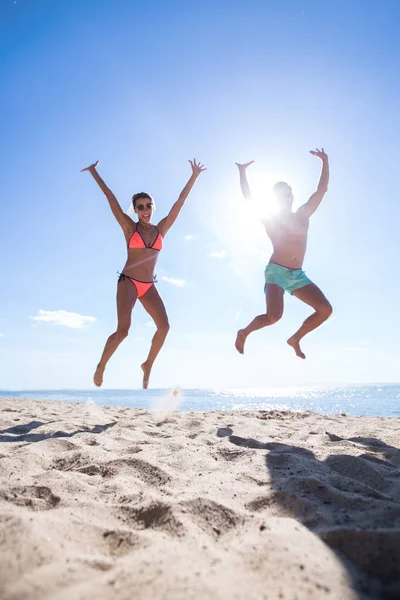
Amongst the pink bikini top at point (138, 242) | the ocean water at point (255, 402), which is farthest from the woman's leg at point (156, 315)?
the ocean water at point (255, 402)

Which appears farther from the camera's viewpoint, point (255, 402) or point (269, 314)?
point (255, 402)

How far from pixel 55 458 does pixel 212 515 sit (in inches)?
56.6

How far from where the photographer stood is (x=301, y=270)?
4.85m

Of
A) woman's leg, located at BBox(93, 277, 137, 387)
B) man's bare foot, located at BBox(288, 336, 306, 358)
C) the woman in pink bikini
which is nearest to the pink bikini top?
the woman in pink bikini

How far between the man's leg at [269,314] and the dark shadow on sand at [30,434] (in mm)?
1944

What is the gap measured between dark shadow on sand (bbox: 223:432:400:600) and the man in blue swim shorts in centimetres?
198

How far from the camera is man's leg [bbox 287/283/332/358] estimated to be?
4.69 meters

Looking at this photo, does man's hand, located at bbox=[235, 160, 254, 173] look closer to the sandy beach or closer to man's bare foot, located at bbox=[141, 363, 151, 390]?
man's bare foot, located at bbox=[141, 363, 151, 390]

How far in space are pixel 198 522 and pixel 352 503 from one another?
0.76 m

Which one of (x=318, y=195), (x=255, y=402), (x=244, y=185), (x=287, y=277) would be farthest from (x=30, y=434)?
(x=255, y=402)

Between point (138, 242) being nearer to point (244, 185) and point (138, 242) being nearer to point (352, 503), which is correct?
point (244, 185)

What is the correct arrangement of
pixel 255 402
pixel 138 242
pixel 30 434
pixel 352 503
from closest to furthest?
pixel 352 503
pixel 30 434
pixel 138 242
pixel 255 402

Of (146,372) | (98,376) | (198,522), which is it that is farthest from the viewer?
(146,372)

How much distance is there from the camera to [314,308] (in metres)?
4.81
